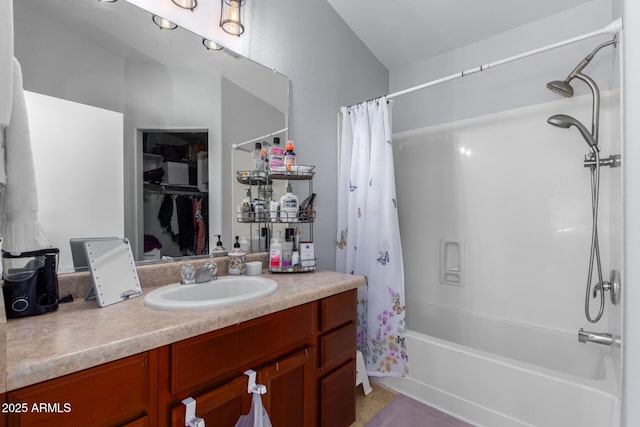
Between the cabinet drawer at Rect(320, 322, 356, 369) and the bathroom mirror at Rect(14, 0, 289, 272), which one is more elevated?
the bathroom mirror at Rect(14, 0, 289, 272)

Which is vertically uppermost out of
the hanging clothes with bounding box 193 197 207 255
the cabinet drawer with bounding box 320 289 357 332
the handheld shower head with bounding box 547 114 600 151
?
the handheld shower head with bounding box 547 114 600 151

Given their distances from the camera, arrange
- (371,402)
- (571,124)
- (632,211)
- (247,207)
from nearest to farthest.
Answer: (632,211)
(247,207)
(571,124)
(371,402)

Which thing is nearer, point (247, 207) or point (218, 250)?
point (218, 250)

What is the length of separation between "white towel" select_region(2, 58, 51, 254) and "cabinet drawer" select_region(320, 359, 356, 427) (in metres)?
1.19

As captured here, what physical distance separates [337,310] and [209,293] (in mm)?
583

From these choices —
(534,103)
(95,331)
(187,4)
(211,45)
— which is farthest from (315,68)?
(95,331)

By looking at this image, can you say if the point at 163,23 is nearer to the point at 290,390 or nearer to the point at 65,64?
the point at 65,64

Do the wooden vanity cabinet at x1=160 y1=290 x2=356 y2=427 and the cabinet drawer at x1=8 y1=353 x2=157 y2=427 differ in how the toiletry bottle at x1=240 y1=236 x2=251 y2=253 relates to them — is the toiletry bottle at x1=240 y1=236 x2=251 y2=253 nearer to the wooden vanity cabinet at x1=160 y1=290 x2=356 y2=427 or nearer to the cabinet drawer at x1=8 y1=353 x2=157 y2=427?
the wooden vanity cabinet at x1=160 y1=290 x2=356 y2=427

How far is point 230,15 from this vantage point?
5.17 feet

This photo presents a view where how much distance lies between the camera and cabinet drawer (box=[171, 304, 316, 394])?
86 cm

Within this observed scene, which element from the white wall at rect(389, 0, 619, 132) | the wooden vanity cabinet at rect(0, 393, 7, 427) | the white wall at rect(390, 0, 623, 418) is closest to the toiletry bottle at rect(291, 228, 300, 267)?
the wooden vanity cabinet at rect(0, 393, 7, 427)

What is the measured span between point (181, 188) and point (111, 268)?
456 mm

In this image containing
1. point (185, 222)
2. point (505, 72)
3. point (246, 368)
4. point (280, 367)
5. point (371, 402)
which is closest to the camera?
point (246, 368)

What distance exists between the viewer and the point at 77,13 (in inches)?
44.6
